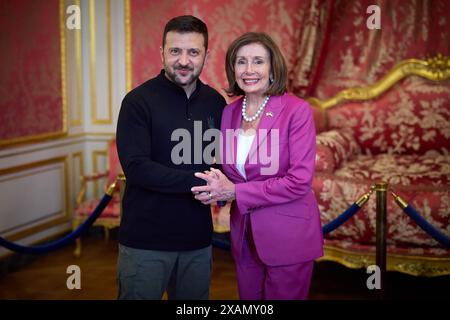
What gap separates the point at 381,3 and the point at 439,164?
162cm

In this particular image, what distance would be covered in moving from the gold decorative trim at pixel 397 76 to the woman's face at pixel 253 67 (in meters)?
3.23

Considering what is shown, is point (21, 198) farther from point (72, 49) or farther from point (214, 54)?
point (214, 54)

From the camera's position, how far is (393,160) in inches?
189

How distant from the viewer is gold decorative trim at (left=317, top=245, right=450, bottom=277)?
3.73 meters

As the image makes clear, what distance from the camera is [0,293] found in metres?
3.97


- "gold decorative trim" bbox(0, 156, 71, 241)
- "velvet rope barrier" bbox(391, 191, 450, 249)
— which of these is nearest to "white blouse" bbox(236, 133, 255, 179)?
"velvet rope barrier" bbox(391, 191, 450, 249)

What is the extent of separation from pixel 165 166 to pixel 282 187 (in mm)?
430

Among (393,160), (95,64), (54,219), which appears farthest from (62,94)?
(393,160)

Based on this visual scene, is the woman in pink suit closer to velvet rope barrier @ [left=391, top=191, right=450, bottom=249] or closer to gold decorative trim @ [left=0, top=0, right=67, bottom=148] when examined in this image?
velvet rope barrier @ [left=391, top=191, right=450, bottom=249]

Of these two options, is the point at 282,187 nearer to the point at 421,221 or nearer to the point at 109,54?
the point at 421,221

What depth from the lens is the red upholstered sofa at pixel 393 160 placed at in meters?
3.76

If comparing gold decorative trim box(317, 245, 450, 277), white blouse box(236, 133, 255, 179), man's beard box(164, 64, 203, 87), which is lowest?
gold decorative trim box(317, 245, 450, 277)

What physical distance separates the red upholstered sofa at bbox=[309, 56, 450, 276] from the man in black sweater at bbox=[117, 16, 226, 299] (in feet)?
5.86

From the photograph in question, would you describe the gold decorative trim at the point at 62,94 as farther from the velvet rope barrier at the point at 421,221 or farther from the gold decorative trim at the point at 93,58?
the velvet rope barrier at the point at 421,221
